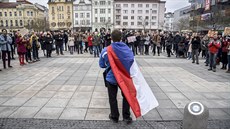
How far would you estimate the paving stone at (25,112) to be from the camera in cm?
494

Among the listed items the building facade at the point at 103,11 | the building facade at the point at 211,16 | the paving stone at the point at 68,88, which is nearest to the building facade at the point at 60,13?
the building facade at the point at 103,11

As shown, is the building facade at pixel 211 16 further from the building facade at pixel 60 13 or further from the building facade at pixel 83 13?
the building facade at pixel 60 13

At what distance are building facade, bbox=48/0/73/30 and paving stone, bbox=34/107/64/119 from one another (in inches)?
3262

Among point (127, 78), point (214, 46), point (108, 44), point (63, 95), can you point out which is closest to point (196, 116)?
point (127, 78)

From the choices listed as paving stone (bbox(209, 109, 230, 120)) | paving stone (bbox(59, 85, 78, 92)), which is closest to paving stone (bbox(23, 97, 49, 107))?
paving stone (bbox(59, 85, 78, 92))

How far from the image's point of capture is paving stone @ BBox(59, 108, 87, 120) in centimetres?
492

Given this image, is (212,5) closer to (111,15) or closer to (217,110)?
(111,15)

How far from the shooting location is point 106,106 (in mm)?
5684

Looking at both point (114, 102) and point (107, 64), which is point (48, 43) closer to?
point (107, 64)

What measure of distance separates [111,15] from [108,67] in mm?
82718

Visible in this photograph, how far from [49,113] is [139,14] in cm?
8679

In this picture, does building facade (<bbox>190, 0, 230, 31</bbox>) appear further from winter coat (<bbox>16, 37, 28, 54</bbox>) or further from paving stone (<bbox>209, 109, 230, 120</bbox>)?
paving stone (<bbox>209, 109, 230, 120</bbox>)

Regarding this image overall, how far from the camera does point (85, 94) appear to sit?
6.73 meters

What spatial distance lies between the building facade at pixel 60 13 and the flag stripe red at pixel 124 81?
275 ft
